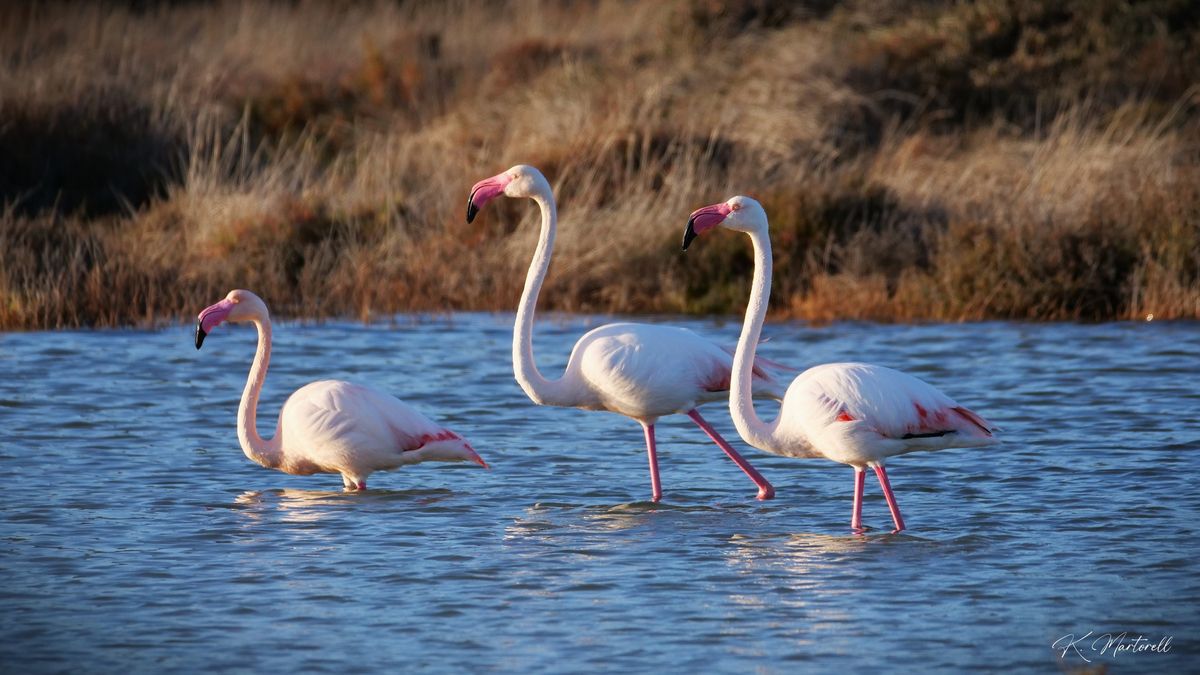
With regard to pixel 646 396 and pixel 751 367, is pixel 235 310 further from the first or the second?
pixel 751 367

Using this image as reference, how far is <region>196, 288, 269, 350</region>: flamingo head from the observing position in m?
7.88

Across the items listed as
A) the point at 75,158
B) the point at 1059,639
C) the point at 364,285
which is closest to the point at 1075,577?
the point at 1059,639

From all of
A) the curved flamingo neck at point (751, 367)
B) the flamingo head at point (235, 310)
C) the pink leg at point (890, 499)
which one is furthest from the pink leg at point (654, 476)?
the flamingo head at point (235, 310)

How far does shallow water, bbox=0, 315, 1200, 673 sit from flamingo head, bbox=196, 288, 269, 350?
807mm

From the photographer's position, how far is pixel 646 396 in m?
7.57

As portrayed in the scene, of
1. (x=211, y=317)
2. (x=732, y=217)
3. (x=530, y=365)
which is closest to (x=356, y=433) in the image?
(x=530, y=365)

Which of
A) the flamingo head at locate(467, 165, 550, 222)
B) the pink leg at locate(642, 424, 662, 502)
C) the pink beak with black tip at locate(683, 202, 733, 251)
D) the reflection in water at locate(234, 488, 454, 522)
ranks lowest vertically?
the reflection in water at locate(234, 488, 454, 522)

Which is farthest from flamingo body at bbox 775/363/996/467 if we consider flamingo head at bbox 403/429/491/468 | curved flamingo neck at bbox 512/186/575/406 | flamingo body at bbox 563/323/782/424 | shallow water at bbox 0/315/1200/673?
flamingo head at bbox 403/429/491/468

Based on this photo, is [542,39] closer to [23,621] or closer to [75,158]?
[75,158]

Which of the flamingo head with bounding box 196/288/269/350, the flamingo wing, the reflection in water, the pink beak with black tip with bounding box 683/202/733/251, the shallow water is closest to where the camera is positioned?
the shallow water

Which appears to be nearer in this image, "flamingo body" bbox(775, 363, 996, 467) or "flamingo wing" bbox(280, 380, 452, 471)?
"flamingo body" bbox(775, 363, 996, 467)

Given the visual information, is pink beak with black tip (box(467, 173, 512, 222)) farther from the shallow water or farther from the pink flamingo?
the shallow water

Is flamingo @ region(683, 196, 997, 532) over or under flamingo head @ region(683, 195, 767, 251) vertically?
under

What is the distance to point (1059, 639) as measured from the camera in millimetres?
5289
